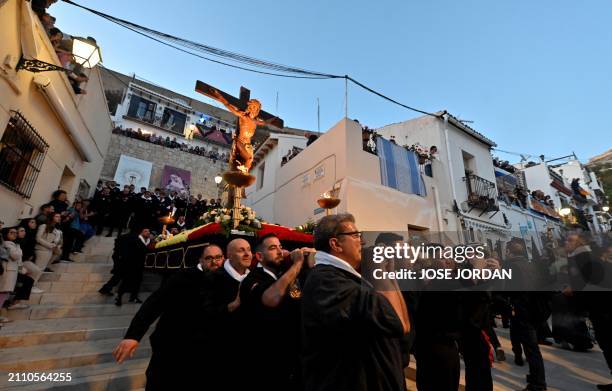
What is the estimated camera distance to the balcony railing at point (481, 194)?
36.8ft

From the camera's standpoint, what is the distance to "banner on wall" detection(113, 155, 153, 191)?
1689 cm

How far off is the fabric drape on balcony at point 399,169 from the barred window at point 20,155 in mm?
9460

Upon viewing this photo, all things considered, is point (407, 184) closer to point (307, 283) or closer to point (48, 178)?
point (307, 283)

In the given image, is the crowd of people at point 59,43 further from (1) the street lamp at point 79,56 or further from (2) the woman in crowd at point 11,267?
(2) the woman in crowd at point 11,267

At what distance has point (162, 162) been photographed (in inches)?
741

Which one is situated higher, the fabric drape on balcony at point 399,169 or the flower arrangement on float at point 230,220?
the fabric drape on balcony at point 399,169

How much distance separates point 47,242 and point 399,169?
10307 mm

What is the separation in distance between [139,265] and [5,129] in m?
3.35

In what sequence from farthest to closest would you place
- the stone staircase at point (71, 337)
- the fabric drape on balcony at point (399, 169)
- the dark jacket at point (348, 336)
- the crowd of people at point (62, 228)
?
the fabric drape on balcony at point (399, 169) < the crowd of people at point (62, 228) < the stone staircase at point (71, 337) < the dark jacket at point (348, 336)

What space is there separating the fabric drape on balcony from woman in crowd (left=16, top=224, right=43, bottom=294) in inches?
366

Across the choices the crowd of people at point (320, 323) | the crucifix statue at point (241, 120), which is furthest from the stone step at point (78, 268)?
the crowd of people at point (320, 323)

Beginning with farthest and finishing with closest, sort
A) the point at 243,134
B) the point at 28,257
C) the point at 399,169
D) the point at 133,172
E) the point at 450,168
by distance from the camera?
the point at 133,172 < the point at 450,168 < the point at 399,169 < the point at 243,134 < the point at 28,257

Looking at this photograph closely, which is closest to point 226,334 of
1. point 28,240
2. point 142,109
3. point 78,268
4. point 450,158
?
point 28,240

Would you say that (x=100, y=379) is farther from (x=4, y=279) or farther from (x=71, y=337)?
(x=4, y=279)
